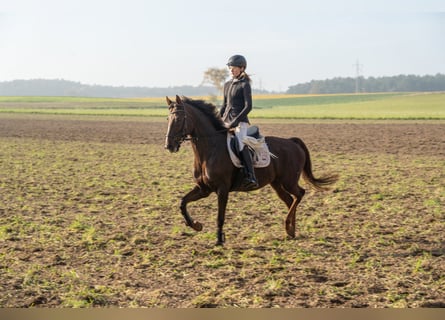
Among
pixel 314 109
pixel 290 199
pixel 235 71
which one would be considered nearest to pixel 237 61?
pixel 235 71

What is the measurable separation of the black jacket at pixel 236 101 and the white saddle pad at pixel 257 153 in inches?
12.9

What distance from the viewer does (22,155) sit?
23.6 meters

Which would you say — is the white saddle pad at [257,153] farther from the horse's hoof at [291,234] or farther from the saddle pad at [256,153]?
the horse's hoof at [291,234]

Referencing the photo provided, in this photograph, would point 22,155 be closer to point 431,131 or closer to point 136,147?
point 136,147

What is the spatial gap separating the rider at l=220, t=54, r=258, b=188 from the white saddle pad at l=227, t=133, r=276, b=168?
11 cm

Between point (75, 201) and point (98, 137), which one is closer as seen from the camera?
point (75, 201)

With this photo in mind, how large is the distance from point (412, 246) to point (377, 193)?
505 cm

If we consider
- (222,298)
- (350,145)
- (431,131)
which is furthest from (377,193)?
(431,131)

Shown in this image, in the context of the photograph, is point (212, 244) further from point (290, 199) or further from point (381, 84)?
point (381, 84)

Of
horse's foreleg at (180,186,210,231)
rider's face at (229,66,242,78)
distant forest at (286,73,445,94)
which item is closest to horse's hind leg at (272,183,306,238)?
horse's foreleg at (180,186,210,231)

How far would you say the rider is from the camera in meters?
9.12

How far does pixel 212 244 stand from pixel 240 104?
246cm

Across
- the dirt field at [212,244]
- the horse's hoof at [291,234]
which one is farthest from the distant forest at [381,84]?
the horse's hoof at [291,234]

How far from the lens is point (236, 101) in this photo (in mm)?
9305
